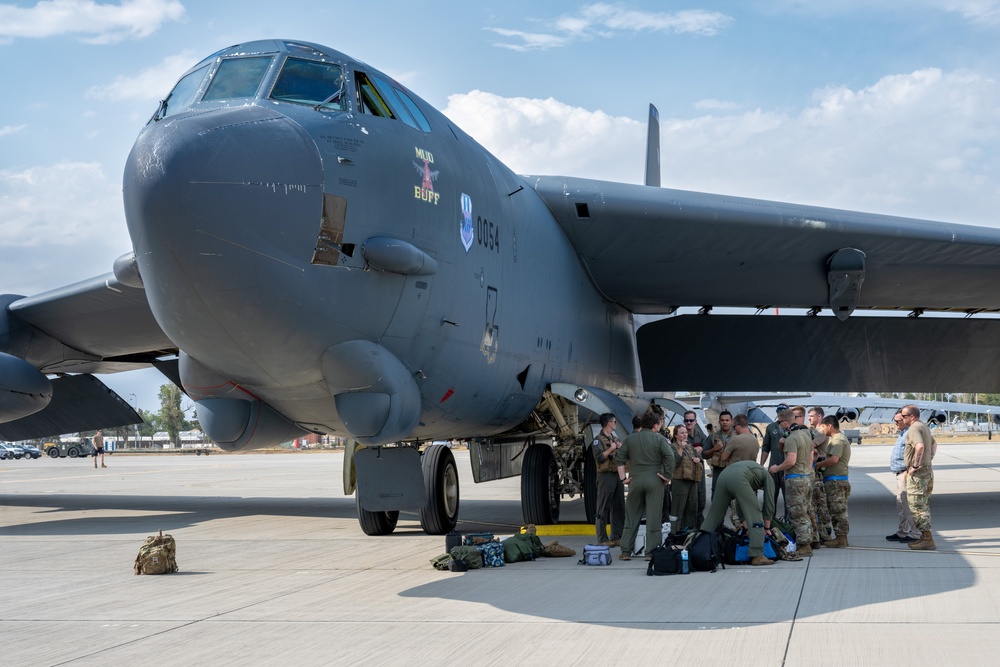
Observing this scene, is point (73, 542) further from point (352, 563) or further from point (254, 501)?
point (254, 501)

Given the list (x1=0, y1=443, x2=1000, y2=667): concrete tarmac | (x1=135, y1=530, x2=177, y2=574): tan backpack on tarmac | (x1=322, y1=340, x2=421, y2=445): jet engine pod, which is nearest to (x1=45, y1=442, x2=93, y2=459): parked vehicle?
(x1=0, y1=443, x2=1000, y2=667): concrete tarmac

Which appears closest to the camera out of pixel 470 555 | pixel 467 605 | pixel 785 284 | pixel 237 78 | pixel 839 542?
pixel 467 605

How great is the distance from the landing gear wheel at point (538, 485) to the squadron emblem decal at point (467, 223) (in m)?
4.30

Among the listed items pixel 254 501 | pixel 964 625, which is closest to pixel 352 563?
pixel 964 625

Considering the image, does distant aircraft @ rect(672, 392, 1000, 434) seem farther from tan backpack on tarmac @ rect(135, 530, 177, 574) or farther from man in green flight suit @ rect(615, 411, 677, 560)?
tan backpack on tarmac @ rect(135, 530, 177, 574)

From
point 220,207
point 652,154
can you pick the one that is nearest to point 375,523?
point 220,207

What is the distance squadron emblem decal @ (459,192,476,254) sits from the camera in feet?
33.4

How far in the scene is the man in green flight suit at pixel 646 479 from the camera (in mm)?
10719

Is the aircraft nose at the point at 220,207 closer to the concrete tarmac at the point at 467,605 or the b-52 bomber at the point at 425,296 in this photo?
the b-52 bomber at the point at 425,296

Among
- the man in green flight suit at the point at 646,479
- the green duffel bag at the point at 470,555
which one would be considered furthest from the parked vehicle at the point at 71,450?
the man in green flight suit at the point at 646,479

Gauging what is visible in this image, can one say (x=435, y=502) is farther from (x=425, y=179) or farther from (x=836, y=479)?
(x=425, y=179)

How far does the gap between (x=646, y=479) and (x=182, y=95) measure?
607cm

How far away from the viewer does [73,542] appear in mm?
13883

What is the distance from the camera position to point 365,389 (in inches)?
341
